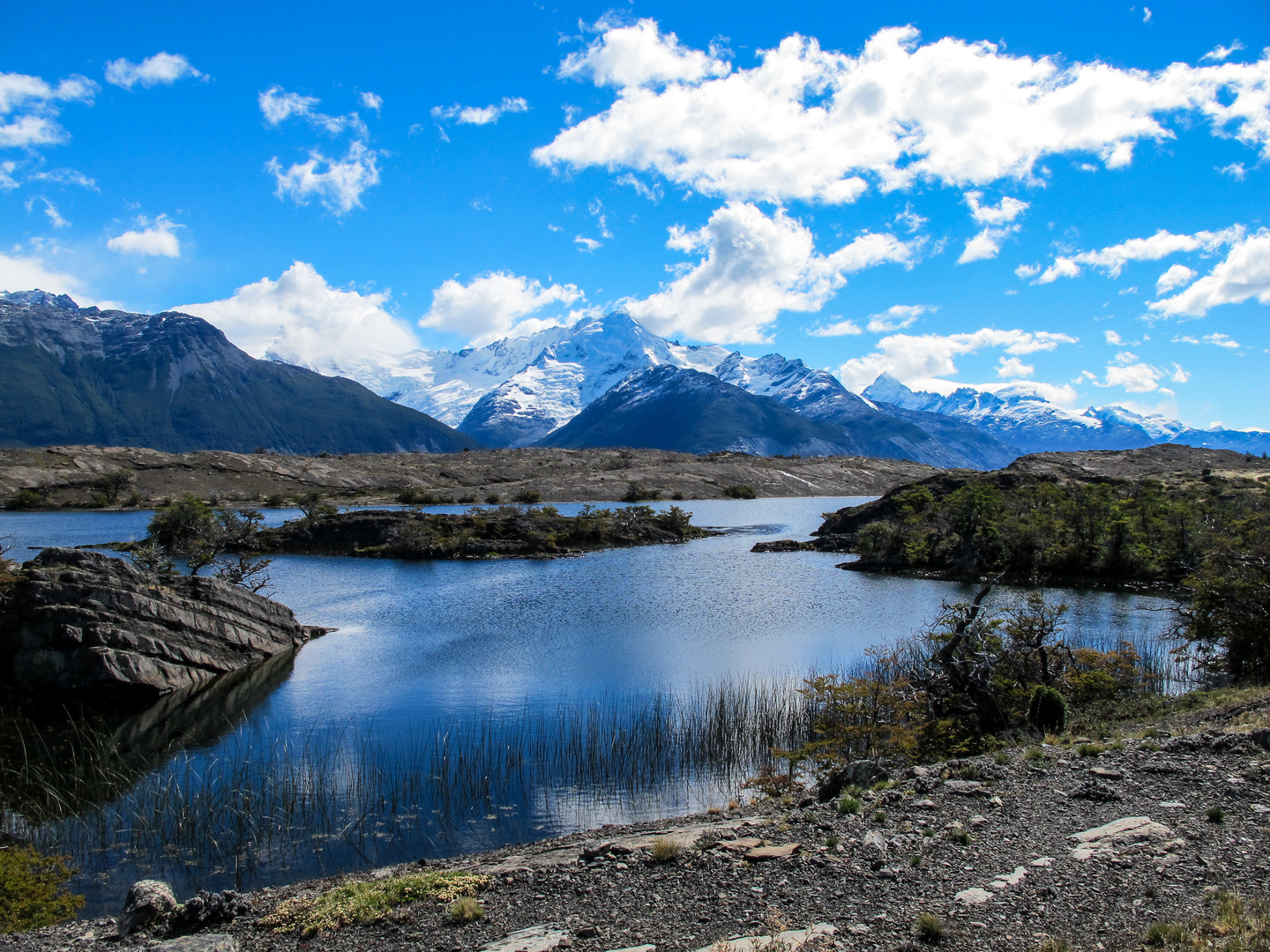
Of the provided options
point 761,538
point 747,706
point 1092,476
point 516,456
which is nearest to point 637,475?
point 516,456

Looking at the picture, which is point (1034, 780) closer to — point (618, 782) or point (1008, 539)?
point (618, 782)

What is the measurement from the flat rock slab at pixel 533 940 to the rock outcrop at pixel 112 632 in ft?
87.7

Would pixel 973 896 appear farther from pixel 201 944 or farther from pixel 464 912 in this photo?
pixel 201 944

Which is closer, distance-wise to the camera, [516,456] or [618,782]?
[618,782]

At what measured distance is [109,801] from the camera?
20.7 meters

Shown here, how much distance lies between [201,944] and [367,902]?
2.42 m

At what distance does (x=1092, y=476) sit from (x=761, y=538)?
43696mm

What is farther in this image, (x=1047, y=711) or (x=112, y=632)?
(x=112, y=632)

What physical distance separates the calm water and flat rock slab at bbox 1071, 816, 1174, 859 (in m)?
10.0

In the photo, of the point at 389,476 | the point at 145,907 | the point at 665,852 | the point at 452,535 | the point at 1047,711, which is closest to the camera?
the point at 145,907

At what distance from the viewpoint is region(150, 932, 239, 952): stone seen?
37.5 ft

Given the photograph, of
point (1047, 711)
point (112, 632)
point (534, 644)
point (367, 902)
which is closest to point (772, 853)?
Answer: point (367, 902)

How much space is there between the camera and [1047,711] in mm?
21734

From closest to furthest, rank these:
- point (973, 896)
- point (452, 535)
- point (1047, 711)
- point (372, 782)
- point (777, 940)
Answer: point (777, 940)
point (973, 896)
point (372, 782)
point (1047, 711)
point (452, 535)
